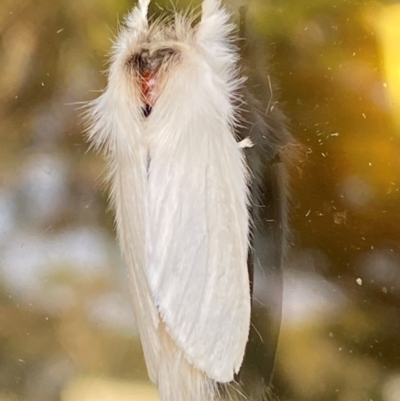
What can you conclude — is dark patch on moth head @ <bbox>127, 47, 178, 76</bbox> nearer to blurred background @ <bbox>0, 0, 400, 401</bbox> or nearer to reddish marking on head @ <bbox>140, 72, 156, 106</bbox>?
reddish marking on head @ <bbox>140, 72, 156, 106</bbox>

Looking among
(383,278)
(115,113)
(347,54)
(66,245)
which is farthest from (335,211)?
(66,245)

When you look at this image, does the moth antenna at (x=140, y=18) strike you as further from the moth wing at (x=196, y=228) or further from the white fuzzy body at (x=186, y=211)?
the moth wing at (x=196, y=228)

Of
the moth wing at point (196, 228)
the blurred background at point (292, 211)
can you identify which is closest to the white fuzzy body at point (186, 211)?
the moth wing at point (196, 228)

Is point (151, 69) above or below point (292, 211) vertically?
above

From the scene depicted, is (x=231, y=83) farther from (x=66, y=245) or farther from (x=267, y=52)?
(x=66, y=245)

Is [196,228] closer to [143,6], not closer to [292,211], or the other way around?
[292,211]

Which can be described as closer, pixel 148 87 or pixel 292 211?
pixel 148 87

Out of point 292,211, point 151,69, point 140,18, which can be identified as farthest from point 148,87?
point 292,211
